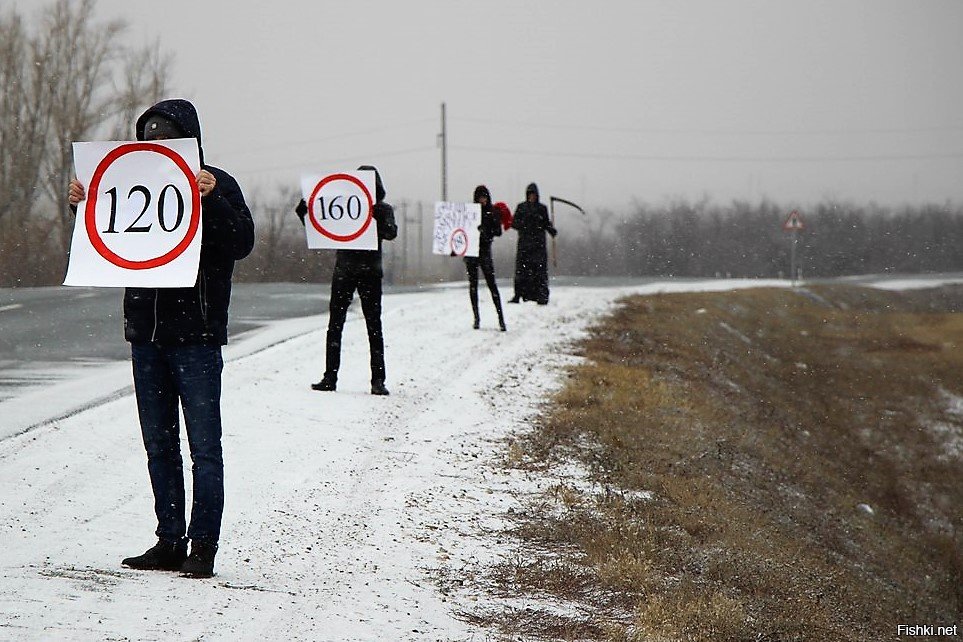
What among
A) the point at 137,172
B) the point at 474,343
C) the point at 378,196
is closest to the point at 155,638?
the point at 137,172

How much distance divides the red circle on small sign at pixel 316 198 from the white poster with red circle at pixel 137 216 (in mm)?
5532

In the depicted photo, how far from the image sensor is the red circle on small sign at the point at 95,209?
5895 millimetres

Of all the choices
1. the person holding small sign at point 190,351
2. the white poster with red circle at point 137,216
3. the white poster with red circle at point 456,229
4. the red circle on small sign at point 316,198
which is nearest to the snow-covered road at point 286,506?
the person holding small sign at point 190,351

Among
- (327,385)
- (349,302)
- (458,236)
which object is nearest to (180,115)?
(349,302)

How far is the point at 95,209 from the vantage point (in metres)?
6.11

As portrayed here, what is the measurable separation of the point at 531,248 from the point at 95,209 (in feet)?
57.9

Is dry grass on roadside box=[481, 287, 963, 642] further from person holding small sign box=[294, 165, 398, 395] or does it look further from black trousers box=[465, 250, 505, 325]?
person holding small sign box=[294, 165, 398, 395]

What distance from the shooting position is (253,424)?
10.6 m

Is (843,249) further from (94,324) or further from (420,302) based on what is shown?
(94,324)

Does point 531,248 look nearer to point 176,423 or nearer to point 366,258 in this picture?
point 366,258

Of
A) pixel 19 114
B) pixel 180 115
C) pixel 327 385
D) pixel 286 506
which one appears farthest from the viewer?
pixel 19 114

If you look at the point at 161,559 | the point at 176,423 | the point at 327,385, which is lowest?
the point at 161,559

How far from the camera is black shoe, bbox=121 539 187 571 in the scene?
619 cm

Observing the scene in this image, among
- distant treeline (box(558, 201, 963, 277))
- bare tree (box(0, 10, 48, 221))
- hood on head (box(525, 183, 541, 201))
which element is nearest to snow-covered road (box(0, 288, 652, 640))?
hood on head (box(525, 183, 541, 201))
